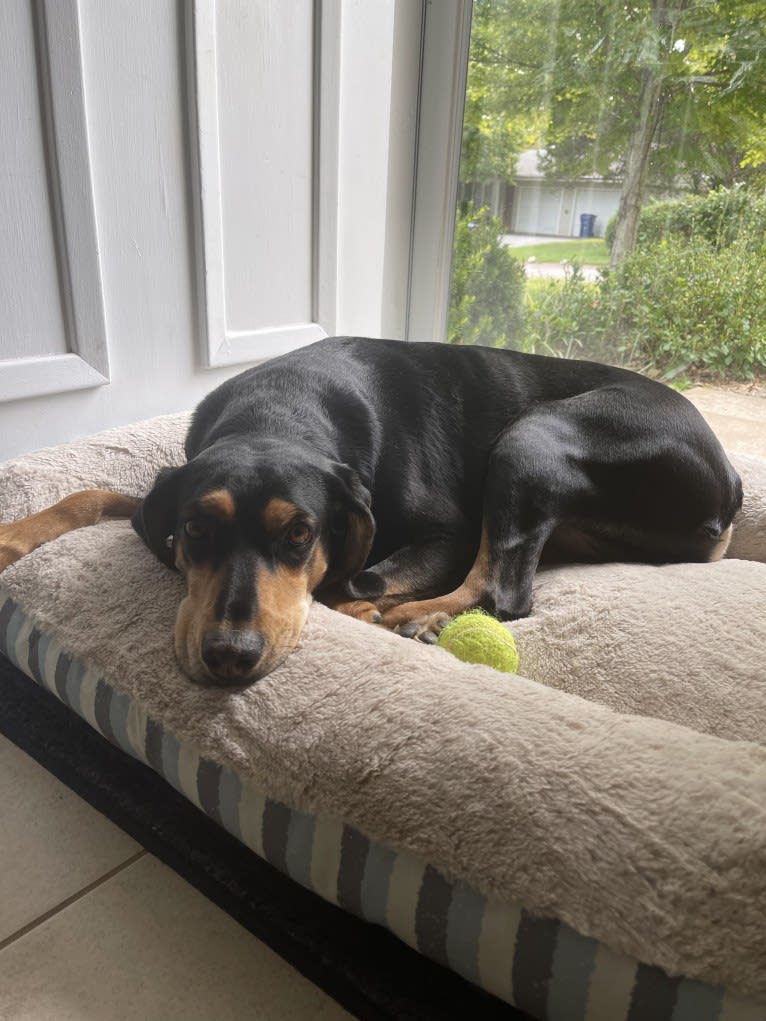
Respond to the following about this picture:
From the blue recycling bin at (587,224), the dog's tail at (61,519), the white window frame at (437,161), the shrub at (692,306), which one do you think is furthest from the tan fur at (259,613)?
the white window frame at (437,161)

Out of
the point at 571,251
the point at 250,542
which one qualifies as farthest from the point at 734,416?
the point at 250,542

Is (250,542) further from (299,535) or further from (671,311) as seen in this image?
(671,311)

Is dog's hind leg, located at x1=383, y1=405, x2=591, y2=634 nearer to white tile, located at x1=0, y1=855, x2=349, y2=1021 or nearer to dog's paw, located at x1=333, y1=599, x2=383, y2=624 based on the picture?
dog's paw, located at x1=333, y1=599, x2=383, y2=624

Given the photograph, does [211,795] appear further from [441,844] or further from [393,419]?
[393,419]

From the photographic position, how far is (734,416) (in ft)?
10.9

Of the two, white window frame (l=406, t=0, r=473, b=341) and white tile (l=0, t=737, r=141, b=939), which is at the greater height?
white window frame (l=406, t=0, r=473, b=341)

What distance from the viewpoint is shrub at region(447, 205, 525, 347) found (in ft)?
12.4

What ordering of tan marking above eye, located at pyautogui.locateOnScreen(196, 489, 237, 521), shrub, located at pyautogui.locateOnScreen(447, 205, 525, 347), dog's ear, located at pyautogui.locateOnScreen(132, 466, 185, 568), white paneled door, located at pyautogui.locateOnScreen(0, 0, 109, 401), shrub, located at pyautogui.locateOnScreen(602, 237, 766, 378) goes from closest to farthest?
tan marking above eye, located at pyautogui.locateOnScreen(196, 489, 237, 521), dog's ear, located at pyautogui.locateOnScreen(132, 466, 185, 568), white paneled door, located at pyautogui.locateOnScreen(0, 0, 109, 401), shrub, located at pyautogui.locateOnScreen(602, 237, 766, 378), shrub, located at pyautogui.locateOnScreen(447, 205, 525, 347)

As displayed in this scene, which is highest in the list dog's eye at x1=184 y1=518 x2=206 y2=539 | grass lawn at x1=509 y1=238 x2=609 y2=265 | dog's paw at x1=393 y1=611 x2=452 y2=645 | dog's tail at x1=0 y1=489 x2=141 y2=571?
grass lawn at x1=509 y1=238 x2=609 y2=265

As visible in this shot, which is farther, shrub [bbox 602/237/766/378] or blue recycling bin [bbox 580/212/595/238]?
blue recycling bin [bbox 580/212/595/238]

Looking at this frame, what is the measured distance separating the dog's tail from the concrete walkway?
2324 mm

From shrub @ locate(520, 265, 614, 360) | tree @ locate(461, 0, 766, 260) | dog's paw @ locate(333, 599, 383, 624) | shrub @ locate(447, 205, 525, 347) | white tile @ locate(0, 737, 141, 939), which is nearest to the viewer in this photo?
white tile @ locate(0, 737, 141, 939)

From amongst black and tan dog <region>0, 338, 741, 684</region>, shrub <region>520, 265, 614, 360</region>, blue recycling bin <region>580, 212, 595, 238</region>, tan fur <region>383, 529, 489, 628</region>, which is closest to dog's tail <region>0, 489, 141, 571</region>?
black and tan dog <region>0, 338, 741, 684</region>

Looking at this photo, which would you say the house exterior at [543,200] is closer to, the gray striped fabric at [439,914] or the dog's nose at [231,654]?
the dog's nose at [231,654]
